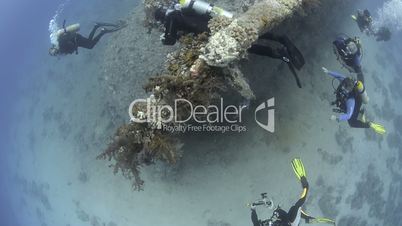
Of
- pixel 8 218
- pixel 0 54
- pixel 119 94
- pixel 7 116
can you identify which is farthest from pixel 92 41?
pixel 0 54

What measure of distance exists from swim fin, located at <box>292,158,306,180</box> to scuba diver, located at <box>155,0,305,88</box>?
2.56 m

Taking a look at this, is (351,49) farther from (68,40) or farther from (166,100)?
(68,40)

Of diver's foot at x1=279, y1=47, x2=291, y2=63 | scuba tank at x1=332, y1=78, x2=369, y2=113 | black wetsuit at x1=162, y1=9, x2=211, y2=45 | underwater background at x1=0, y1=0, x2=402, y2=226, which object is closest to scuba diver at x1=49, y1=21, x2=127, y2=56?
underwater background at x1=0, y1=0, x2=402, y2=226

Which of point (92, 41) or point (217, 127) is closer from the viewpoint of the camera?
point (217, 127)

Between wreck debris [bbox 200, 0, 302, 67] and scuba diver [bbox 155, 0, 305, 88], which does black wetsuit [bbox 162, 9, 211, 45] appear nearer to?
scuba diver [bbox 155, 0, 305, 88]

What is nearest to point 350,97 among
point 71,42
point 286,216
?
point 286,216

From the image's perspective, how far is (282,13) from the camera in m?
5.07

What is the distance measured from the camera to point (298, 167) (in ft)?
24.6

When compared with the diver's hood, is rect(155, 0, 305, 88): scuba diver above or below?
above

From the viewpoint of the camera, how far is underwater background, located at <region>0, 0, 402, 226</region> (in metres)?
7.38

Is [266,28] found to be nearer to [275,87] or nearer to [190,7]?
[190,7]

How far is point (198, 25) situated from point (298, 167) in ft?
13.2

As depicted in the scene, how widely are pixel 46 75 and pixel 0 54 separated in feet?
44.2

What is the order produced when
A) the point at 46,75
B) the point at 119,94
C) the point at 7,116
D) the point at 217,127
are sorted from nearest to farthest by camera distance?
the point at 217,127 → the point at 119,94 → the point at 46,75 → the point at 7,116
